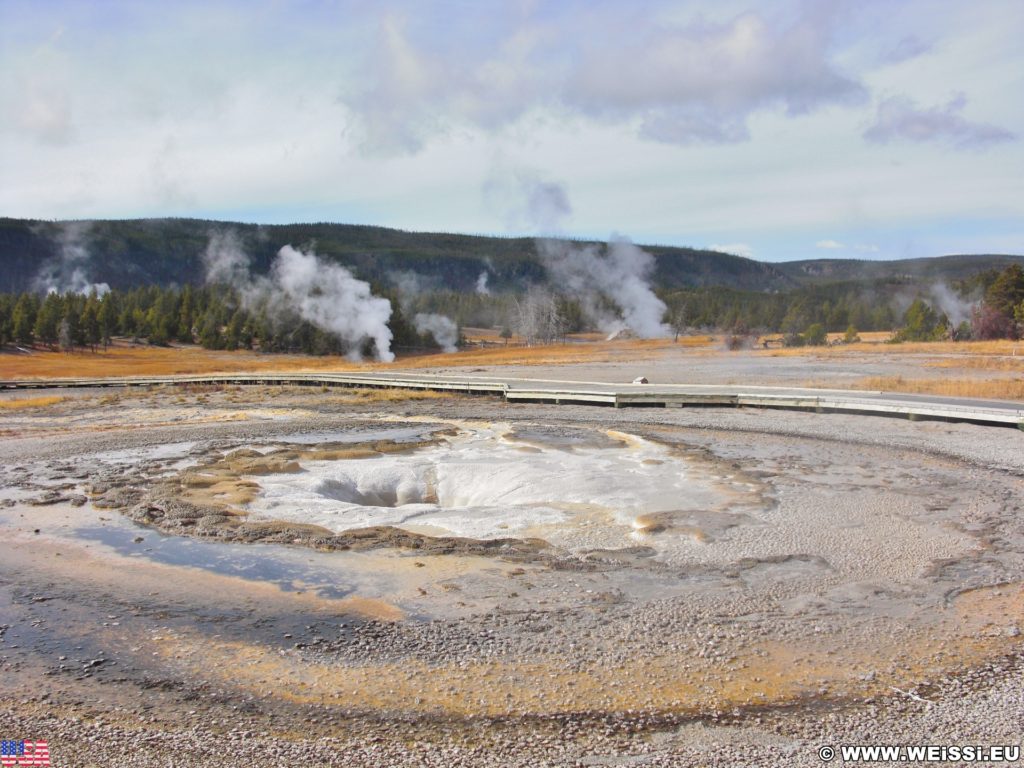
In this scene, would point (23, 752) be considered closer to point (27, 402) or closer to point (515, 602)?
point (515, 602)

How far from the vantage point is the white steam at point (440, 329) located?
8319 centimetres

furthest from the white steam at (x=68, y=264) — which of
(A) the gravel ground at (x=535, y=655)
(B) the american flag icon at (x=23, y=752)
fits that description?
(B) the american flag icon at (x=23, y=752)

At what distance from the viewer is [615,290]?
116812 mm

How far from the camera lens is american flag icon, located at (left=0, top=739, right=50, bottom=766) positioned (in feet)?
18.6

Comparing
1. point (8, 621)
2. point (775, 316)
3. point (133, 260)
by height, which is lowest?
point (8, 621)

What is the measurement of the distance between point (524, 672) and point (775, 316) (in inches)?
4176

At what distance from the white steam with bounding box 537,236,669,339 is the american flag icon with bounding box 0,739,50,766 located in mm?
87219

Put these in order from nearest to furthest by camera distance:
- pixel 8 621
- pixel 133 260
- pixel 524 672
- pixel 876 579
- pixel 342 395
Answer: pixel 524 672 < pixel 8 621 < pixel 876 579 < pixel 342 395 < pixel 133 260

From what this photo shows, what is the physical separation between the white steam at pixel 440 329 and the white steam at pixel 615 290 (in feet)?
62.4

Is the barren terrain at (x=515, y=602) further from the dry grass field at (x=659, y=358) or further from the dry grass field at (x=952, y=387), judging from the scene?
the dry grass field at (x=659, y=358)

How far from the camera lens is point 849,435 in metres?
19.6

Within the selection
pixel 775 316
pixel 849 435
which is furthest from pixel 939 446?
pixel 775 316

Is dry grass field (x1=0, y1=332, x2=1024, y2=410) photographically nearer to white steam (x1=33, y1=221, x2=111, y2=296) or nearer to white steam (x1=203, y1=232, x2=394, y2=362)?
white steam (x1=203, y1=232, x2=394, y2=362)

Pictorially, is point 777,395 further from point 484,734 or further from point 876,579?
point 484,734
